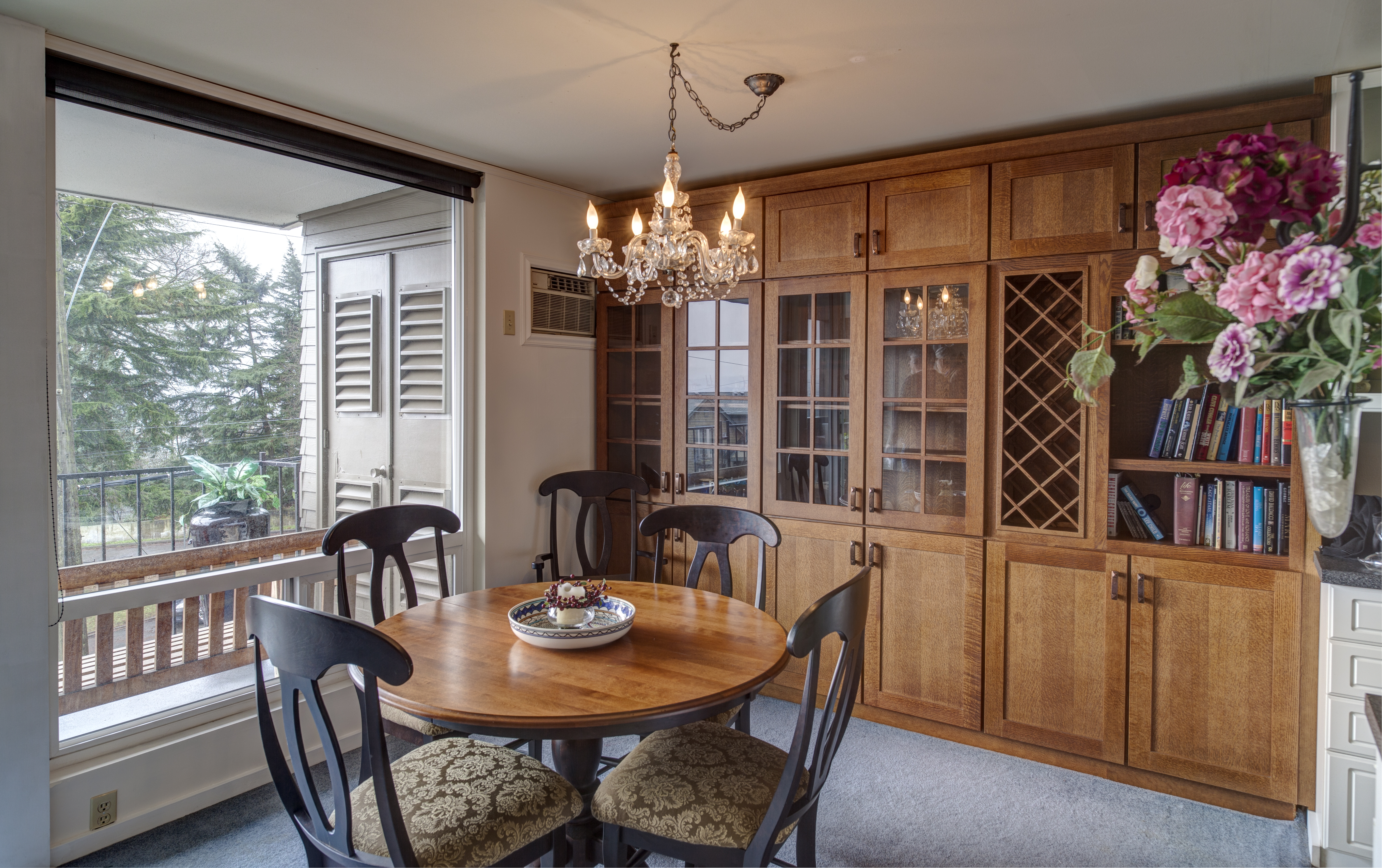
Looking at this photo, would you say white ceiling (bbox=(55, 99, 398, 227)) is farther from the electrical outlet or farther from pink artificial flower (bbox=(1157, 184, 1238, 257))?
pink artificial flower (bbox=(1157, 184, 1238, 257))

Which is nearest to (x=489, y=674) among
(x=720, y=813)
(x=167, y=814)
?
(x=720, y=813)

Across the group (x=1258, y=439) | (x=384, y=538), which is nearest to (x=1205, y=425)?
(x=1258, y=439)

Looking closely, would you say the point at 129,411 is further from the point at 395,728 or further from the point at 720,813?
the point at 720,813

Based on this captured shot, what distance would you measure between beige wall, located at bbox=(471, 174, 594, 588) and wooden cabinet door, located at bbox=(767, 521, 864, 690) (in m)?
1.18

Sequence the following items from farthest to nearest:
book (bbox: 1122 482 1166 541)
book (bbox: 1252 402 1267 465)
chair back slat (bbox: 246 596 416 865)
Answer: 1. book (bbox: 1122 482 1166 541)
2. book (bbox: 1252 402 1267 465)
3. chair back slat (bbox: 246 596 416 865)

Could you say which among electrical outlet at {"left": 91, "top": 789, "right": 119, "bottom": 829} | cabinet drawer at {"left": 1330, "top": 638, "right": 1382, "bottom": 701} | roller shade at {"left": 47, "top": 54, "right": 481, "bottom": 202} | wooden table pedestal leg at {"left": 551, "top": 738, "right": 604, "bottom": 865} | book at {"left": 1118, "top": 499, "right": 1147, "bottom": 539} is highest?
roller shade at {"left": 47, "top": 54, "right": 481, "bottom": 202}

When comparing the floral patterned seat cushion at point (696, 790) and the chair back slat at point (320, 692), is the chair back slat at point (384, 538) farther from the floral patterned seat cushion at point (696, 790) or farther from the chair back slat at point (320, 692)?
the floral patterned seat cushion at point (696, 790)

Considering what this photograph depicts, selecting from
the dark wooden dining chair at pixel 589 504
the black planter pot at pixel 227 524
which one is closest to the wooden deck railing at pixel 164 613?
the black planter pot at pixel 227 524

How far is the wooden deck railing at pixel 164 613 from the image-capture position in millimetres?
2479

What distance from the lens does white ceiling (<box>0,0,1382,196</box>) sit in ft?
6.93

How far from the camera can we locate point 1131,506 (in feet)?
9.68

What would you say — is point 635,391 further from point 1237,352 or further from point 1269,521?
point 1237,352

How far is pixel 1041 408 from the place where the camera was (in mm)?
3092

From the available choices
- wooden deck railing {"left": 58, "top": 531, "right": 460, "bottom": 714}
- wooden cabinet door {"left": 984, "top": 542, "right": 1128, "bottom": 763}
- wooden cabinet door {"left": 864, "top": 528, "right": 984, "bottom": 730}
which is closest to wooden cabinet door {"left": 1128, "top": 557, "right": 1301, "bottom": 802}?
wooden cabinet door {"left": 984, "top": 542, "right": 1128, "bottom": 763}
